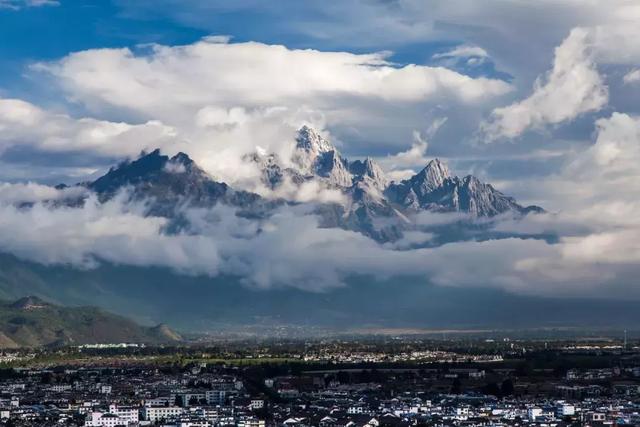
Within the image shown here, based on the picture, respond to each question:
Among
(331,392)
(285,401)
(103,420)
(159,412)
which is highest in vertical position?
(331,392)

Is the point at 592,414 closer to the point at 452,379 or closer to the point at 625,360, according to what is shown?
the point at 452,379

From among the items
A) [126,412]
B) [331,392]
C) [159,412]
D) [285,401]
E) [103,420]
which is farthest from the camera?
[331,392]

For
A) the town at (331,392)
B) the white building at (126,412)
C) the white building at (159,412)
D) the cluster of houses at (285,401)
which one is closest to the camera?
the cluster of houses at (285,401)

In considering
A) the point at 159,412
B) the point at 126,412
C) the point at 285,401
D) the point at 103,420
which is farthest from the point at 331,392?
the point at 103,420

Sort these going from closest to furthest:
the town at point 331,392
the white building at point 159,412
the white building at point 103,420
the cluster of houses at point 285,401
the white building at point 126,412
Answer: the cluster of houses at point 285,401 < the town at point 331,392 < the white building at point 103,420 < the white building at point 126,412 < the white building at point 159,412

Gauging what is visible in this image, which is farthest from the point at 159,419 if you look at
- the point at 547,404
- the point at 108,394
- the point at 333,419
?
the point at 547,404

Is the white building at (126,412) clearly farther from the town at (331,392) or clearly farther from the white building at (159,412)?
the white building at (159,412)

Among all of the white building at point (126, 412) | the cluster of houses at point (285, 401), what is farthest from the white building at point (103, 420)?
the white building at point (126, 412)

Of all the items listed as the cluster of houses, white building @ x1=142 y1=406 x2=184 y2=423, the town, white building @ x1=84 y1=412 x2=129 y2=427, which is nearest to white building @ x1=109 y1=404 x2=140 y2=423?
the cluster of houses

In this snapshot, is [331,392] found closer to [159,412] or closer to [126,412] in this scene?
[159,412]
